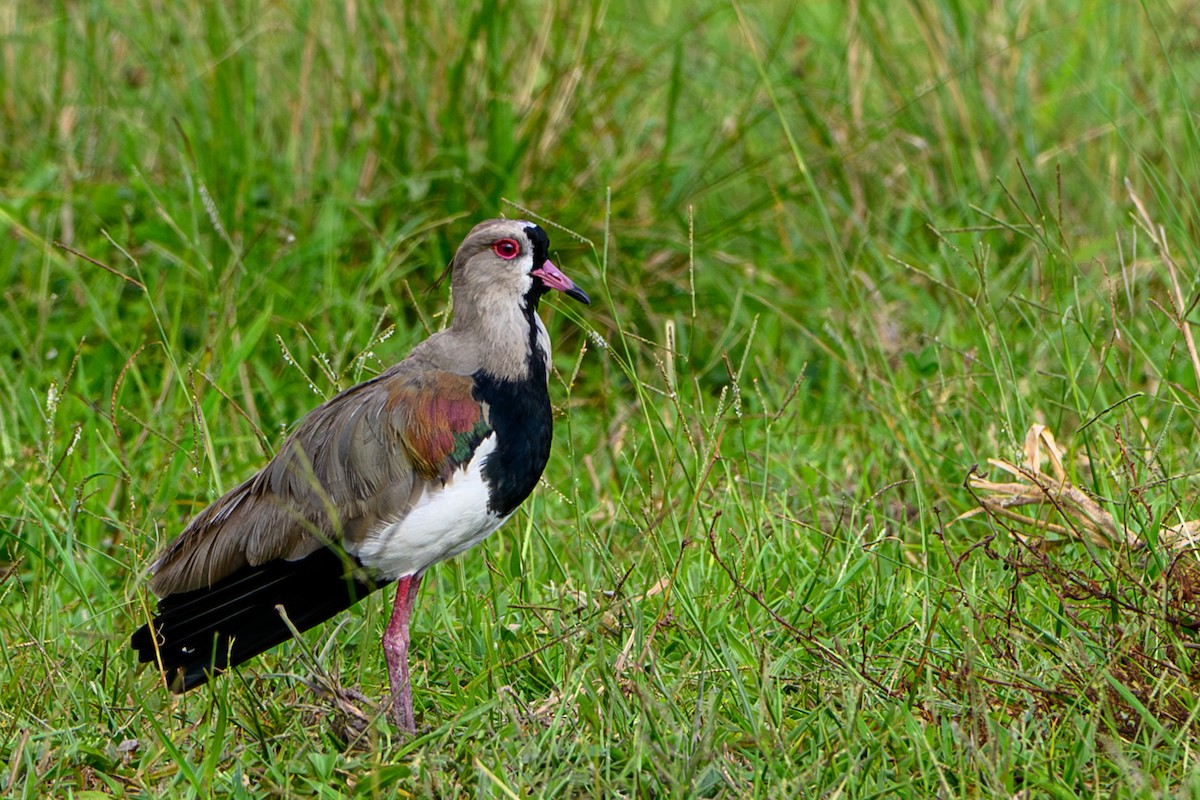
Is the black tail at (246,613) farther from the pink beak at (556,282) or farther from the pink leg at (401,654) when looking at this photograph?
the pink beak at (556,282)

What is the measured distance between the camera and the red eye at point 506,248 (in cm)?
360

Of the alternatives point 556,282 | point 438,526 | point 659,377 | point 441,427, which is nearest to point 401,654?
point 438,526

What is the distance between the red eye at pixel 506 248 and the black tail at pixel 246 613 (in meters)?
0.82

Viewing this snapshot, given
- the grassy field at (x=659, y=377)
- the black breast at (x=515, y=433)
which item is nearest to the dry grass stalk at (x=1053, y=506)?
the grassy field at (x=659, y=377)

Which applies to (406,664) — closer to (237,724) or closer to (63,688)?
(237,724)

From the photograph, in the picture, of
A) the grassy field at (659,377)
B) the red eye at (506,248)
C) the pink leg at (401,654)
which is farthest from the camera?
the red eye at (506,248)

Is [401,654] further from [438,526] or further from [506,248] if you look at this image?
[506,248]

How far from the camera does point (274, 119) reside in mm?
5859

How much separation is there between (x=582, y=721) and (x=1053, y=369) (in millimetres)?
2351

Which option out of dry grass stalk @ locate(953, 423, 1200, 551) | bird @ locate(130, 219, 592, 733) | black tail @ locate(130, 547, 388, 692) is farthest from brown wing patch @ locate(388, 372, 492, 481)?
dry grass stalk @ locate(953, 423, 1200, 551)

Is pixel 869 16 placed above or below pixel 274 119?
below

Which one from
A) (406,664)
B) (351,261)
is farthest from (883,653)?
(351,261)

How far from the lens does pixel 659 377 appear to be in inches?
208

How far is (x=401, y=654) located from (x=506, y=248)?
990 mm
